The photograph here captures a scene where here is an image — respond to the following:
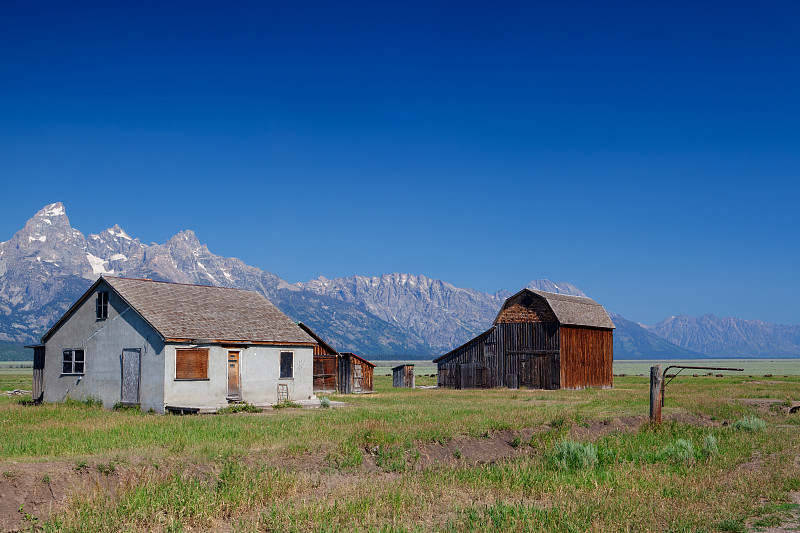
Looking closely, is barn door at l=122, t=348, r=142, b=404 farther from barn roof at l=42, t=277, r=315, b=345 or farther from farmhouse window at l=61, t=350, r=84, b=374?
farmhouse window at l=61, t=350, r=84, b=374

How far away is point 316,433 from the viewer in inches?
883

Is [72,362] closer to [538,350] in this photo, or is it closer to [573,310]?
[538,350]

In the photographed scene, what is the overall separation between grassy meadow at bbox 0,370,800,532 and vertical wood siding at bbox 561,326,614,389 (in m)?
31.7

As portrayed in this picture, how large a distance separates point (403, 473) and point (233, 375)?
2036cm

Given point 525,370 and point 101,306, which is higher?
point 101,306

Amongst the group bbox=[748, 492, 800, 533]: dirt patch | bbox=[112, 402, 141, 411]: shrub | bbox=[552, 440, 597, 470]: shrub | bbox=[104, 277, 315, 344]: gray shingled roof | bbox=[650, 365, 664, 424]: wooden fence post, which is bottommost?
bbox=[112, 402, 141, 411]: shrub

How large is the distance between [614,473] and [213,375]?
76.2ft

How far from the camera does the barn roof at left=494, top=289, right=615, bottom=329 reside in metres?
59.5

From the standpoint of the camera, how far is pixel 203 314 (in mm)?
37844

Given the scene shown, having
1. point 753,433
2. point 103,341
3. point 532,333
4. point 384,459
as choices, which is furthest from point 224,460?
point 532,333

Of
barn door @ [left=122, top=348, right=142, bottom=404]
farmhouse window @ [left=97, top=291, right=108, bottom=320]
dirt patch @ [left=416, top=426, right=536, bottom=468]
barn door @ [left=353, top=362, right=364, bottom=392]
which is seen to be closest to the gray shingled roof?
farmhouse window @ [left=97, top=291, right=108, bottom=320]

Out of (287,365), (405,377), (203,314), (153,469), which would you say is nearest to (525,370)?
(405,377)

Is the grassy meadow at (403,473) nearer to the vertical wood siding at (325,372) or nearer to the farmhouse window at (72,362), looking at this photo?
the farmhouse window at (72,362)

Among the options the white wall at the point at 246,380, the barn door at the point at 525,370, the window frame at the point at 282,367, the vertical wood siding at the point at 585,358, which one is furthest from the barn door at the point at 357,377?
the vertical wood siding at the point at 585,358
